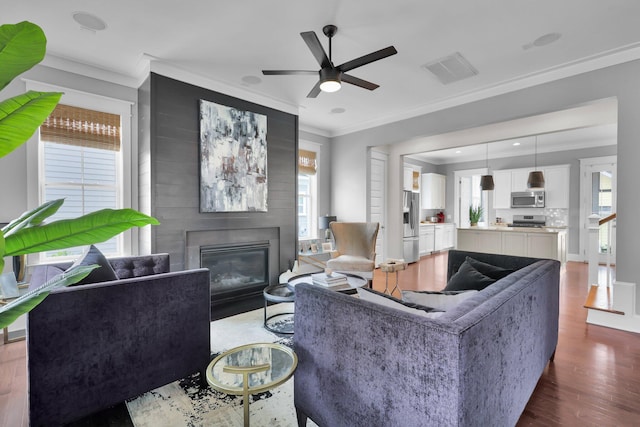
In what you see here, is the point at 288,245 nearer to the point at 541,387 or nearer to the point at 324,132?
the point at 324,132

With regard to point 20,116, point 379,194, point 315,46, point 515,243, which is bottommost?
point 515,243

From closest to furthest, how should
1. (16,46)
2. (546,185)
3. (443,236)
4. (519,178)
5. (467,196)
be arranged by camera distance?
1. (16,46)
2. (546,185)
3. (519,178)
4. (443,236)
5. (467,196)

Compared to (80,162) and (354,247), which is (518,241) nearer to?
(354,247)

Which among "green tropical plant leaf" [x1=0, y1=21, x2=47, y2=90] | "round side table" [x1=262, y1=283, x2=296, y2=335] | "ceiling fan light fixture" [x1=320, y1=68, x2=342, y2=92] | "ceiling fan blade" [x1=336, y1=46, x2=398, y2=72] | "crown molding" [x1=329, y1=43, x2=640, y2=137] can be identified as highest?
"crown molding" [x1=329, y1=43, x2=640, y2=137]

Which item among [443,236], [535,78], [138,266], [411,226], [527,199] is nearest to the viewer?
[138,266]

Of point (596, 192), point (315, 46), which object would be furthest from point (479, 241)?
point (315, 46)

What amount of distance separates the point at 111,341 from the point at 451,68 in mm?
3956

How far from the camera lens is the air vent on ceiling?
10.7 ft

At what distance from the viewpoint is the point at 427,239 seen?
7898 millimetres

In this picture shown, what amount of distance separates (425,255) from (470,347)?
23.9 feet

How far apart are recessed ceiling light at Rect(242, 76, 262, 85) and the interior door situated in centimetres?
275

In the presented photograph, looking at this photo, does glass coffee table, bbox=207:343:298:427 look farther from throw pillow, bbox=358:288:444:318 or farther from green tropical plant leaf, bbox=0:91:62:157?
green tropical plant leaf, bbox=0:91:62:157

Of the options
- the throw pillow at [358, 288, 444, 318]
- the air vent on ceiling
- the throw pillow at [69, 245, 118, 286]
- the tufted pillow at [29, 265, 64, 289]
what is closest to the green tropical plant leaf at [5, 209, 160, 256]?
the throw pillow at [358, 288, 444, 318]

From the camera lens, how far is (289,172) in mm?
4645
